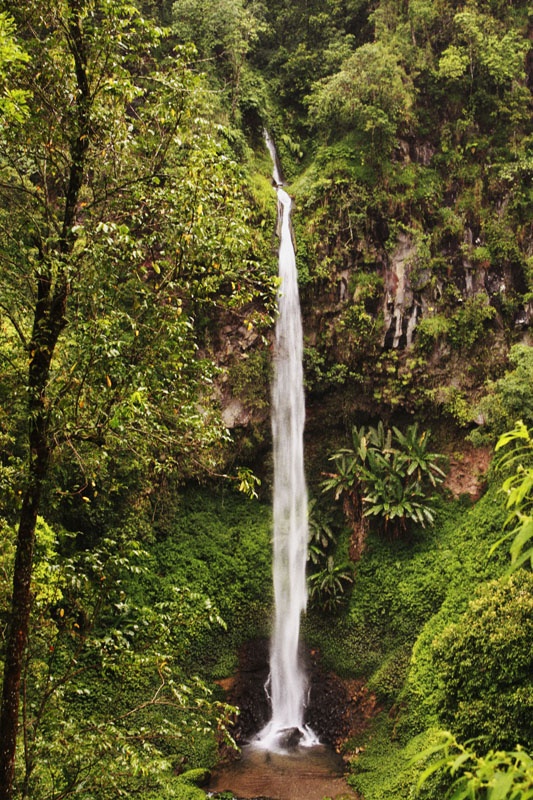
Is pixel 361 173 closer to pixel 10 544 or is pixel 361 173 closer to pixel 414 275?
pixel 414 275

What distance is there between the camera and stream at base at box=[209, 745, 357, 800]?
1002 centimetres

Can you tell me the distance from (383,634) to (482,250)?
993cm

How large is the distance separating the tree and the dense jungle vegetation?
0.03 meters

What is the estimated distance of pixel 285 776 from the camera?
34.5 feet

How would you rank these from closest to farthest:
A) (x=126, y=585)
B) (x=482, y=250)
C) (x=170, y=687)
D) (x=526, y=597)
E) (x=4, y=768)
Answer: (x=4, y=768) → (x=170, y=687) → (x=526, y=597) → (x=126, y=585) → (x=482, y=250)

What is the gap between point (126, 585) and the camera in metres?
12.7

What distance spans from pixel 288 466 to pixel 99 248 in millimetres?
12008

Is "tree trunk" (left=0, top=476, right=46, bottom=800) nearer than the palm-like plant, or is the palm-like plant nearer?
"tree trunk" (left=0, top=476, right=46, bottom=800)

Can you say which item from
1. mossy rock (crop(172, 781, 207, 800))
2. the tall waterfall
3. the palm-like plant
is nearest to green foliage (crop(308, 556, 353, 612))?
the tall waterfall

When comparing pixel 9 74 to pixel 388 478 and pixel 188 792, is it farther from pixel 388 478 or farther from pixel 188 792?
pixel 388 478

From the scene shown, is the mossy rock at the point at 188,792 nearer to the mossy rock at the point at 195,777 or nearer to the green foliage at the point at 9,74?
the mossy rock at the point at 195,777

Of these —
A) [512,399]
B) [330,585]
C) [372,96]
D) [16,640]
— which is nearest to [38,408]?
[16,640]

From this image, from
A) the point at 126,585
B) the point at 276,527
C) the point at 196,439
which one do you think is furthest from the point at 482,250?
the point at 196,439

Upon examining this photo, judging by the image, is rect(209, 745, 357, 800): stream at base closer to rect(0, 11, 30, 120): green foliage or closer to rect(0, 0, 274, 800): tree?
rect(0, 0, 274, 800): tree
